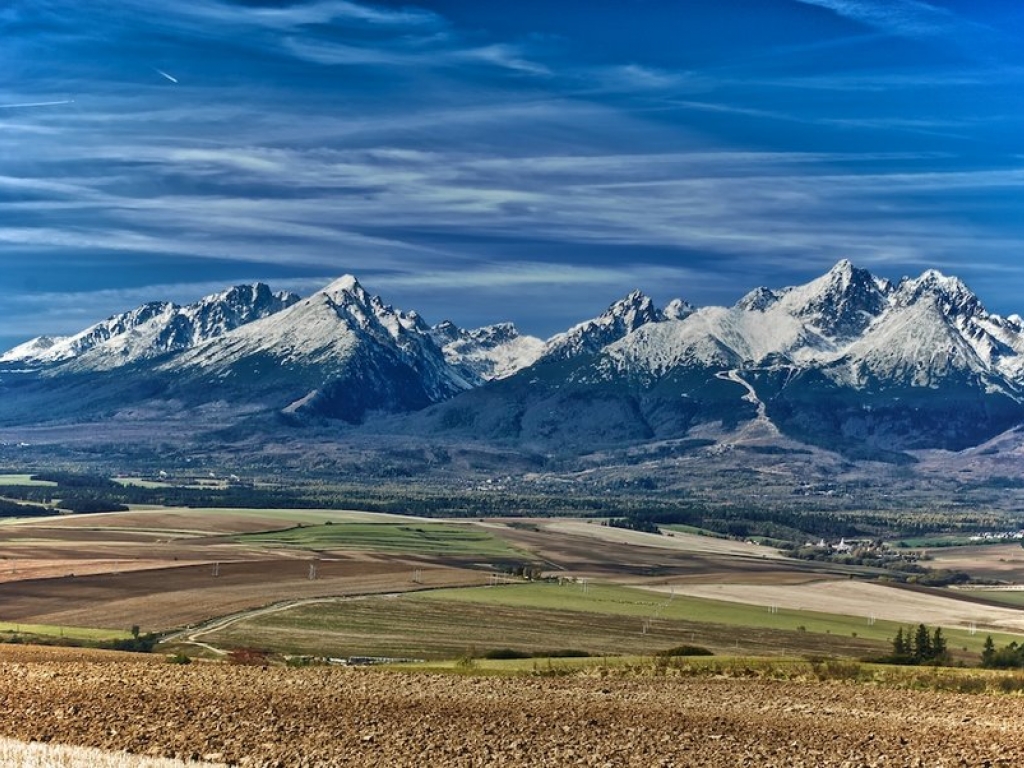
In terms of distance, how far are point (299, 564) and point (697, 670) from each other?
95232mm

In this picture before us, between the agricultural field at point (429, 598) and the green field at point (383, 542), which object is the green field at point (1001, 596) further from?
the green field at point (383, 542)

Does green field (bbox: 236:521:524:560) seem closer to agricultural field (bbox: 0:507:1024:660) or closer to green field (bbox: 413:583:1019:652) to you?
agricultural field (bbox: 0:507:1024:660)

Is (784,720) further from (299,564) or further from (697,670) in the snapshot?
(299,564)

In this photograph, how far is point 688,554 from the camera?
193m

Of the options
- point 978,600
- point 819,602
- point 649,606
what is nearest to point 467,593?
point 649,606

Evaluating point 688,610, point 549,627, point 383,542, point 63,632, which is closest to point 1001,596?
point 688,610

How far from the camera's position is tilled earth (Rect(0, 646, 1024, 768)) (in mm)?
28891

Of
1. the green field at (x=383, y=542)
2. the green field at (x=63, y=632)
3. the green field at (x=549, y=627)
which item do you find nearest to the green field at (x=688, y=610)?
the green field at (x=549, y=627)

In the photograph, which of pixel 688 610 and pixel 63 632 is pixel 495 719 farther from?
pixel 688 610

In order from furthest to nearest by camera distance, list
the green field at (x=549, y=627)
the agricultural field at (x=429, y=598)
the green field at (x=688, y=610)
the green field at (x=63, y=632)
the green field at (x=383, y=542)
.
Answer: the green field at (x=383, y=542)
the green field at (x=688, y=610)
the agricultural field at (x=429, y=598)
the green field at (x=549, y=627)
the green field at (x=63, y=632)

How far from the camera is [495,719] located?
3291 centimetres

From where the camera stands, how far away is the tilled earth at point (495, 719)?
2889cm

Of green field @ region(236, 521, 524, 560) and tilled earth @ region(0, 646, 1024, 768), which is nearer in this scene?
tilled earth @ region(0, 646, 1024, 768)

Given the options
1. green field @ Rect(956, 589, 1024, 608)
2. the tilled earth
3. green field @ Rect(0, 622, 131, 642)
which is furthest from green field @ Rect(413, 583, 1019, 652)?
the tilled earth
